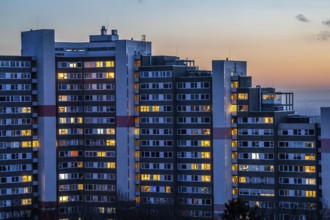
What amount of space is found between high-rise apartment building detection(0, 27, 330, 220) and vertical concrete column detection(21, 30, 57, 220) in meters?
0.20

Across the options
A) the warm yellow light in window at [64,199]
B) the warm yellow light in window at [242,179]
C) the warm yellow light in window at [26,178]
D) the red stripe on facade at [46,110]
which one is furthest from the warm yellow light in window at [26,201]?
the warm yellow light in window at [242,179]

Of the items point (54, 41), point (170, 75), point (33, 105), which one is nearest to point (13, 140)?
point (33, 105)

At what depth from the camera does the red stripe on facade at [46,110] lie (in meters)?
192

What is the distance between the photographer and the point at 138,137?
193 m

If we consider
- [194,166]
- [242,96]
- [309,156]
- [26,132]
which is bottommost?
[194,166]

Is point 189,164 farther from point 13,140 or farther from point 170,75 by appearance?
point 13,140

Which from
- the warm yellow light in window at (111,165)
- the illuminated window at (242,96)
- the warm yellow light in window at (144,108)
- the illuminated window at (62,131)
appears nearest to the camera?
the illuminated window at (242,96)

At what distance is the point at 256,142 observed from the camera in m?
184

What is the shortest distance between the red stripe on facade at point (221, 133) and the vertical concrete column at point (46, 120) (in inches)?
1309

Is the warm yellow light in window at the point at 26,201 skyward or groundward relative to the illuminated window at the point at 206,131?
groundward

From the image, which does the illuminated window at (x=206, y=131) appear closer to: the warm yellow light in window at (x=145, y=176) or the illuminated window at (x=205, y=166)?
the illuminated window at (x=205, y=166)

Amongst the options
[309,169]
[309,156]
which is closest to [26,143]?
[309,156]

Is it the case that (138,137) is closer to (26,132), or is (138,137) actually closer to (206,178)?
(206,178)

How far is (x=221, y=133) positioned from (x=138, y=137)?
18483 millimetres
